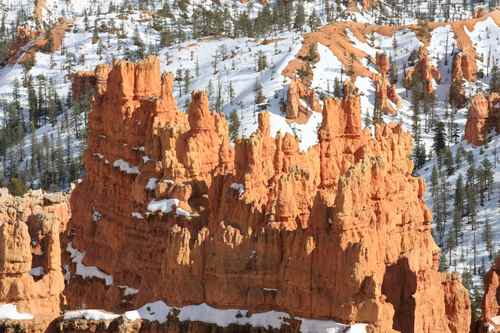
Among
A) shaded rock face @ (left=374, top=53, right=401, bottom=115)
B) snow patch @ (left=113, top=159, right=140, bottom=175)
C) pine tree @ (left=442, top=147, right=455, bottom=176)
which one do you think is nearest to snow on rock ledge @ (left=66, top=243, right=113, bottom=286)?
snow patch @ (left=113, top=159, right=140, bottom=175)

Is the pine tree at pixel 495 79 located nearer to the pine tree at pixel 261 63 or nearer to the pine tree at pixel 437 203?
the pine tree at pixel 261 63

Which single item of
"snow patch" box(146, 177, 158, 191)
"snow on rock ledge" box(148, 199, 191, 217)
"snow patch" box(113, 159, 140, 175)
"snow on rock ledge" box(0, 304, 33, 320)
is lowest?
"snow on rock ledge" box(0, 304, 33, 320)

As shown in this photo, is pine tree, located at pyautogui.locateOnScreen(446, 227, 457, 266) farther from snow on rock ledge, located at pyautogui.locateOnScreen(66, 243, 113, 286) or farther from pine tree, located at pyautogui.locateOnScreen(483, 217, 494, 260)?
snow on rock ledge, located at pyautogui.locateOnScreen(66, 243, 113, 286)

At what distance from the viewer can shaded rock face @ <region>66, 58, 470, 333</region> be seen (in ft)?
135

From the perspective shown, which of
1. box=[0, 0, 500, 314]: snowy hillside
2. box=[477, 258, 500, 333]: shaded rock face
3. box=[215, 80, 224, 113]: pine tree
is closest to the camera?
box=[477, 258, 500, 333]: shaded rock face

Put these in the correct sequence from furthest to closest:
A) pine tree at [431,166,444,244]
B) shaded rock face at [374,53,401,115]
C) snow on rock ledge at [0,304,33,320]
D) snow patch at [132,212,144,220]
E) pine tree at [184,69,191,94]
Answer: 1. pine tree at [184,69,191,94]
2. shaded rock face at [374,53,401,115]
3. pine tree at [431,166,444,244]
4. snow patch at [132,212,144,220]
5. snow on rock ledge at [0,304,33,320]

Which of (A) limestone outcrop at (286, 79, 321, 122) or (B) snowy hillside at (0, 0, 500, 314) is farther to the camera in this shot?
(A) limestone outcrop at (286, 79, 321, 122)

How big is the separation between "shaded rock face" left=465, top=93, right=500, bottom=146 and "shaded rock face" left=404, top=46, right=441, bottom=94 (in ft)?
123

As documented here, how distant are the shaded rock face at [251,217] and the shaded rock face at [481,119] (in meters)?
61.3

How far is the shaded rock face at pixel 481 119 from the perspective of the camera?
387 ft

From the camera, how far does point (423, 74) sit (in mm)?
164375

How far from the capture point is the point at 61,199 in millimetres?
73812

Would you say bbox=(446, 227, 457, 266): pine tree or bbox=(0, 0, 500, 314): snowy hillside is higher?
bbox=(0, 0, 500, 314): snowy hillside

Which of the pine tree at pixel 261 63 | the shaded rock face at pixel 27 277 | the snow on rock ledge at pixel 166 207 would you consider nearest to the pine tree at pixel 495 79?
the pine tree at pixel 261 63
